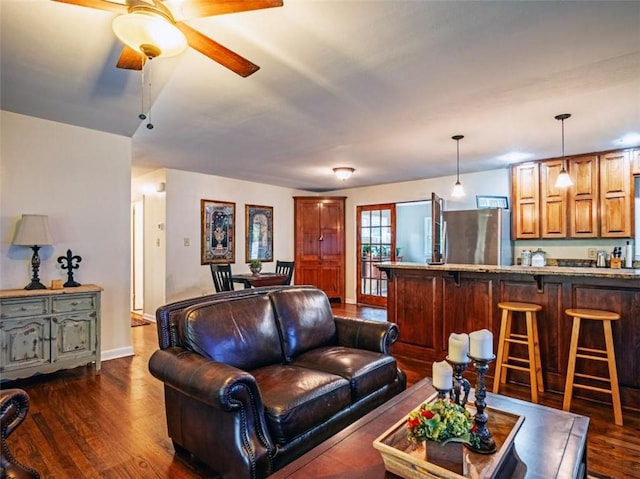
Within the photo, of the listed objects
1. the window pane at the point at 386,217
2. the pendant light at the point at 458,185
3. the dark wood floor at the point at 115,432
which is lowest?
the dark wood floor at the point at 115,432

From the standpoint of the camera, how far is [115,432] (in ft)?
7.37

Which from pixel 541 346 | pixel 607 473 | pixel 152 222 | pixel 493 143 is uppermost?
pixel 493 143

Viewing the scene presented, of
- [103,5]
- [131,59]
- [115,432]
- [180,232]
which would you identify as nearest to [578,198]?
[131,59]

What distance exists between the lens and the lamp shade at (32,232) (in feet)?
9.84

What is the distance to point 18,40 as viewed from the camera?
206 cm

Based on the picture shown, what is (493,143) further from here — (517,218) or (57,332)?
(57,332)

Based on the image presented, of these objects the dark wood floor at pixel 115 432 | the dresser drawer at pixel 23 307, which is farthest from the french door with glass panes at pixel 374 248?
the dresser drawer at pixel 23 307

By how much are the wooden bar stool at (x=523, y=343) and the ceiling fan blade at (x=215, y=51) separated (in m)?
2.63

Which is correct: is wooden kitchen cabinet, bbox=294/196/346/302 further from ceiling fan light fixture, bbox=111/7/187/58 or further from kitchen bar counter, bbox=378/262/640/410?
ceiling fan light fixture, bbox=111/7/187/58

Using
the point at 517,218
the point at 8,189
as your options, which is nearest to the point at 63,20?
the point at 8,189

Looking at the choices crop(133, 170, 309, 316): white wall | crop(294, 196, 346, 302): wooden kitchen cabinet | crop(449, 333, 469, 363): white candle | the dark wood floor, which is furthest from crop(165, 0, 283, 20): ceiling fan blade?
crop(294, 196, 346, 302): wooden kitchen cabinet

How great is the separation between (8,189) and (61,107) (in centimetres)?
89

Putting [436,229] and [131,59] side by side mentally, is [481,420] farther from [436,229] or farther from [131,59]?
[436,229]

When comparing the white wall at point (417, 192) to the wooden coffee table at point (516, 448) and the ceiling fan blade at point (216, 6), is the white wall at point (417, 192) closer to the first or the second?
the wooden coffee table at point (516, 448)
